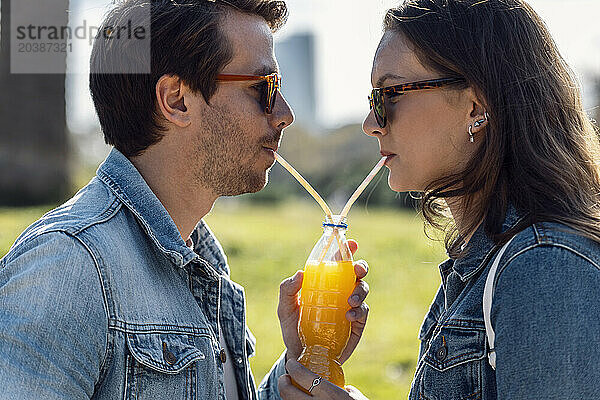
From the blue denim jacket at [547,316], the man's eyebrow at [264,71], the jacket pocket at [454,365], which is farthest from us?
the man's eyebrow at [264,71]

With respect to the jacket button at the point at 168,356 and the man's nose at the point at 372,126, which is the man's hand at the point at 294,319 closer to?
the man's nose at the point at 372,126

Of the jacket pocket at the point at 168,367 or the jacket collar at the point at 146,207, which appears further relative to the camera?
the jacket collar at the point at 146,207

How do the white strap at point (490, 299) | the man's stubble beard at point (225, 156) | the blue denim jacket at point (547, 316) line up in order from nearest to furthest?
the blue denim jacket at point (547, 316) → the white strap at point (490, 299) → the man's stubble beard at point (225, 156)

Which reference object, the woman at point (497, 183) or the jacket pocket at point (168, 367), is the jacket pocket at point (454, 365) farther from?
the jacket pocket at point (168, 367)

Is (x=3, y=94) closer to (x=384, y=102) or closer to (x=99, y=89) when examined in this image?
(x=99, y=89)

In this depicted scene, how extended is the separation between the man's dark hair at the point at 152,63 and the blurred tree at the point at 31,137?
601cm

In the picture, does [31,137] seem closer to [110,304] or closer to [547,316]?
[110,304]

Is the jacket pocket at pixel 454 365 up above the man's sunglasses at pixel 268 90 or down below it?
below

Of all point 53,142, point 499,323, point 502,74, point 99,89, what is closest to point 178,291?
point 99,89

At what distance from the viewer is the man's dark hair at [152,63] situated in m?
2.92

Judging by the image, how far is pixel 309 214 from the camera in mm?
15031

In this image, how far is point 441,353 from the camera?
2.48 meters

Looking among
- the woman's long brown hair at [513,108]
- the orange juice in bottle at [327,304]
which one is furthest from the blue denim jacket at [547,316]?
the orange juice in bottle at [327,304]

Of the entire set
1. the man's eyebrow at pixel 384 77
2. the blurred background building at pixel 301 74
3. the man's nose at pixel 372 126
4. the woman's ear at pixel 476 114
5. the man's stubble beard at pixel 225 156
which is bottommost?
the man's stubble beard at pixel 225 156
